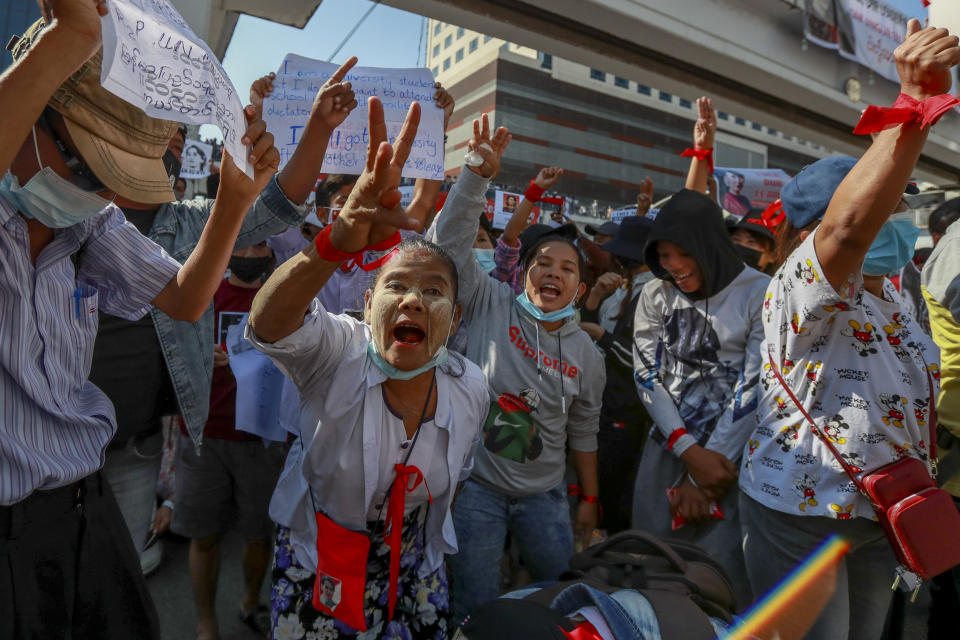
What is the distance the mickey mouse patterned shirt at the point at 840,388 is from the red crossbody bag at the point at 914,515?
0.05 m

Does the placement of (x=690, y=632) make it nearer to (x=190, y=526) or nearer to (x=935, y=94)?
(x=935, y=94)

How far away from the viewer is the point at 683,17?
20.1 feet

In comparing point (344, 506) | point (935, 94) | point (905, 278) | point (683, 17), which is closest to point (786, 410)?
point (935, 94)

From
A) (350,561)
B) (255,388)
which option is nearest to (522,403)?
(350,561)

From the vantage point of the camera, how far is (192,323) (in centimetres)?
208

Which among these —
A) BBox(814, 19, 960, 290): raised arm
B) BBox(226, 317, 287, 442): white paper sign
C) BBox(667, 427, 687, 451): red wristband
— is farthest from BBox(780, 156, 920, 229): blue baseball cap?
BBox(226, 317, 287, 442): white paper sign

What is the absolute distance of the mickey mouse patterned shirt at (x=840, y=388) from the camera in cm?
172

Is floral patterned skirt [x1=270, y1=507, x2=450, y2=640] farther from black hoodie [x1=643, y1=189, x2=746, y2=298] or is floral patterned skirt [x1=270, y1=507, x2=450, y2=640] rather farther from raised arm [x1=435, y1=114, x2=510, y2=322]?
black hoodie [x1=643, y1=189, x2=746, y2=298]

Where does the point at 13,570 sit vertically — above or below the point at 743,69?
below

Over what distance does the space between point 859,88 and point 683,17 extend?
4009mm

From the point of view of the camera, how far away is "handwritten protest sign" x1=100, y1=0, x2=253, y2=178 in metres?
0.95

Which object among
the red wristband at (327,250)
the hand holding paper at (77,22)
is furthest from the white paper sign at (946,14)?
the hand holding paper at (77,22)

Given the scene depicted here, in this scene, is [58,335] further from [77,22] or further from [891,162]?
[891,162]

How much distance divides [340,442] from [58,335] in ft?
2.57
